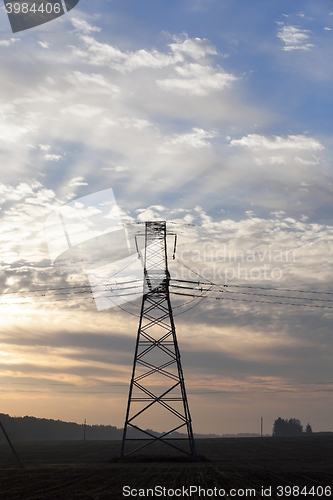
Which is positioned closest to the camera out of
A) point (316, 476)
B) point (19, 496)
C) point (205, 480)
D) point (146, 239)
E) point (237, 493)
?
point (19, 496)

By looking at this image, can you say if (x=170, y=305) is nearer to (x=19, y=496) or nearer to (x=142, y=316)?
(x=142, y=316)

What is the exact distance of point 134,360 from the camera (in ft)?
169

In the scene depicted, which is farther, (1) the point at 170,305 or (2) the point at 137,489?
(1) the point at 170,305

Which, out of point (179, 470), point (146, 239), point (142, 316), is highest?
point (146, 239)

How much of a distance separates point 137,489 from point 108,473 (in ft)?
37.3

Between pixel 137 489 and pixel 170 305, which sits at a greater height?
pixel 170 305

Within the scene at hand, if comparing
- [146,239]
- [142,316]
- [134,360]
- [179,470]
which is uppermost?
[146,239]

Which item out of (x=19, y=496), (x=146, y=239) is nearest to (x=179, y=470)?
(x=19, y=496)

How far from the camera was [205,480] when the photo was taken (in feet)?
119

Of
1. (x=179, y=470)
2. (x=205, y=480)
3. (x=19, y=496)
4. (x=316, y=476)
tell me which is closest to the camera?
(x=19, y=496)

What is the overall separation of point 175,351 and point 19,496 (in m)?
25.2

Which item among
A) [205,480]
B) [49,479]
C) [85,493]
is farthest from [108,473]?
[85,493]

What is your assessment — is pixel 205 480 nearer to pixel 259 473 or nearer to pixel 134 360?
pixel 259 473

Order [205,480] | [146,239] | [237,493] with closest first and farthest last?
[237,493]
[205,480]
[146,239]
